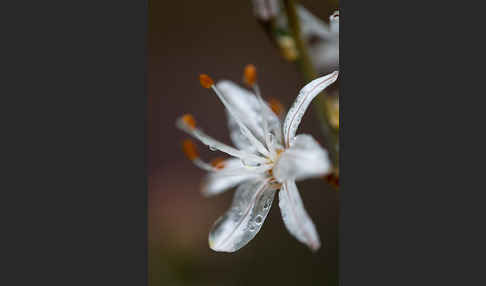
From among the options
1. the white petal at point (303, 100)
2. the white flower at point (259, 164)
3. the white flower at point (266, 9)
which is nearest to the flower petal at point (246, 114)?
the white flower at point (259, 164)

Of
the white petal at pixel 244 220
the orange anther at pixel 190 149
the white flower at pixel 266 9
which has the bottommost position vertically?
the white petal at pixel 244 220

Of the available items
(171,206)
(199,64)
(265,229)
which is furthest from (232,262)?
(199,64)

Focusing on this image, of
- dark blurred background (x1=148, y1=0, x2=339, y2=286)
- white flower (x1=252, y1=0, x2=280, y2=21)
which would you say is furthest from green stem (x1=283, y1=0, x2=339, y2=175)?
dark blurred background (x1=148, y1=0, x2=339, y2=286)

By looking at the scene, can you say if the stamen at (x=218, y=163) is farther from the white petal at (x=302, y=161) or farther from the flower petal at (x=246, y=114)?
the white petal at (x=302, y=161)

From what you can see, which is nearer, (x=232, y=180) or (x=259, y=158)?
(x=259, y=158)

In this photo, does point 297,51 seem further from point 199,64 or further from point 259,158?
point 199,64

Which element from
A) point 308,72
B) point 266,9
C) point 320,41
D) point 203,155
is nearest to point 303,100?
point 308,72

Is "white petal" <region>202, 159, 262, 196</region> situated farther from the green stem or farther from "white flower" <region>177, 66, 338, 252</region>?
the green stem

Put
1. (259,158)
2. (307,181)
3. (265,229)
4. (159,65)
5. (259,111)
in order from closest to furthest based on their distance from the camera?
(259,158) → (259,111) → (307,181) → (159,65) → (265,229)
